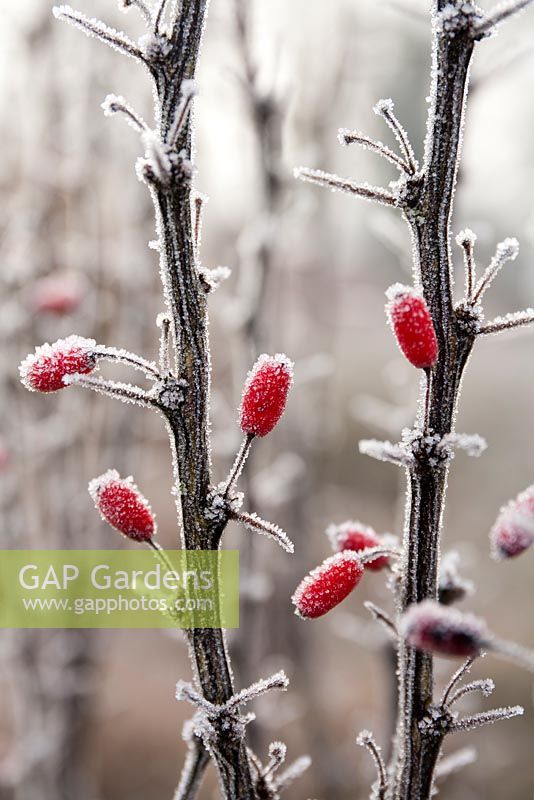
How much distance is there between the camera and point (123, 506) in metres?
0.95

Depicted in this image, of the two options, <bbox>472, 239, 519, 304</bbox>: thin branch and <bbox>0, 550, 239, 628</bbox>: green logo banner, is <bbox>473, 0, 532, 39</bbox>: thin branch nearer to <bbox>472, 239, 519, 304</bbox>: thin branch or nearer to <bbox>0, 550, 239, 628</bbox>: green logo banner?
<bbox>472, 239, 519, 304</bbox>: thin branch

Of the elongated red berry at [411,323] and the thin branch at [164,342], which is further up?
the thin branch at [164,342]

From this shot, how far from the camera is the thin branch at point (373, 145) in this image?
0.90m

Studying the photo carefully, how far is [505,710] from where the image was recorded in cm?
92

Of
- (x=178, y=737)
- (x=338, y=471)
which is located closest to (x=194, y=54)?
(x=178, y=737)

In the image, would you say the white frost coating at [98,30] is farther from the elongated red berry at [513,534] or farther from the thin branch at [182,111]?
the elongated red berry at [513,534]

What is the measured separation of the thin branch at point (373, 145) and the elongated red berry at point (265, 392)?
28cm

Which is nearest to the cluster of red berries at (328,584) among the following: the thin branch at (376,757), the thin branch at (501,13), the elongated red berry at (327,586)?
the elongated red berry at (327,586)

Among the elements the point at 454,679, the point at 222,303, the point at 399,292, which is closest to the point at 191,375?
the point at 399,292

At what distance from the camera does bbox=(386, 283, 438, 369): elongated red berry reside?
827mm

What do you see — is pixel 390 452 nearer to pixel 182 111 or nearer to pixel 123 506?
pixel 123 506

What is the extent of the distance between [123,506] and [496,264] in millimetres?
566

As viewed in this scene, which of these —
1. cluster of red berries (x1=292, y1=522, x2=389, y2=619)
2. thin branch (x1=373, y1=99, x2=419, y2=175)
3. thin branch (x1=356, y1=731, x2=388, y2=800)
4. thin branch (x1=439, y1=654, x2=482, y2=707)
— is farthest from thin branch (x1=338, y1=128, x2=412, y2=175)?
thin branch (x1=356, y1=731, x2=388, y2=800)

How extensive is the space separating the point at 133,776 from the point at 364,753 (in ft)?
4.38
